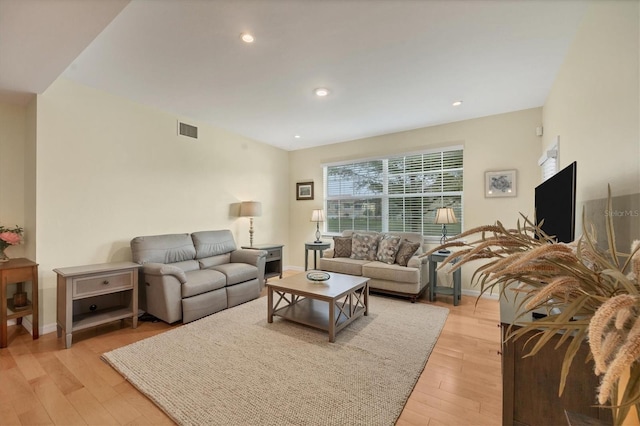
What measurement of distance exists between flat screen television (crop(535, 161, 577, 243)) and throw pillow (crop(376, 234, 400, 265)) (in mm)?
2086

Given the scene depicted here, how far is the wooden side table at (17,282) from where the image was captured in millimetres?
2387

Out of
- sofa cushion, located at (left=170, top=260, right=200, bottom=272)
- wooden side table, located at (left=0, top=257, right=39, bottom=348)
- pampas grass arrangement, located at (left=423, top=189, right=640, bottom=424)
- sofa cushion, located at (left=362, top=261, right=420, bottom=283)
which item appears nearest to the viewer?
pampas grass arrangement, located at (left=423, top=189, right=640, bottom=424)

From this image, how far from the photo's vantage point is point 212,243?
3.94 metres

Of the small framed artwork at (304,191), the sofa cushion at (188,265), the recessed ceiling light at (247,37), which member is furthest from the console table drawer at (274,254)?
the recessed ceiling light at (247,37)

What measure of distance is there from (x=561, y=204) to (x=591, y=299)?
48.7 inches

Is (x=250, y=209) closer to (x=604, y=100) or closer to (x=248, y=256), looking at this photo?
(x=248, y=256)

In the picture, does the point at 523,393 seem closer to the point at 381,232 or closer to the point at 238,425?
the point at 238,425

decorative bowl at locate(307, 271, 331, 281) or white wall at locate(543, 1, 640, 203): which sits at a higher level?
white wall at locate(543, 1, 640, 203)

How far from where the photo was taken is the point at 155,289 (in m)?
2.87

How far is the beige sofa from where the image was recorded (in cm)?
355

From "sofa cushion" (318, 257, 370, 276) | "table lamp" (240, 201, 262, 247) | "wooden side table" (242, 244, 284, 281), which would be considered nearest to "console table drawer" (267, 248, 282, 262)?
"wooden side table" (242, 244, 284, 281)

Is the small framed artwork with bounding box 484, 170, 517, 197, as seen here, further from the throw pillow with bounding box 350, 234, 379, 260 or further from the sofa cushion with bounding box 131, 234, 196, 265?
the sofa cushion with bounding box 131, 234, 196, 265

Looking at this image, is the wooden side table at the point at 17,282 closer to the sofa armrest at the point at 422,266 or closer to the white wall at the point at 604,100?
the sofa armrest at the point at 422,266

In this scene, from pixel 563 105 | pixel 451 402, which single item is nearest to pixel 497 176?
pixel 563 105
